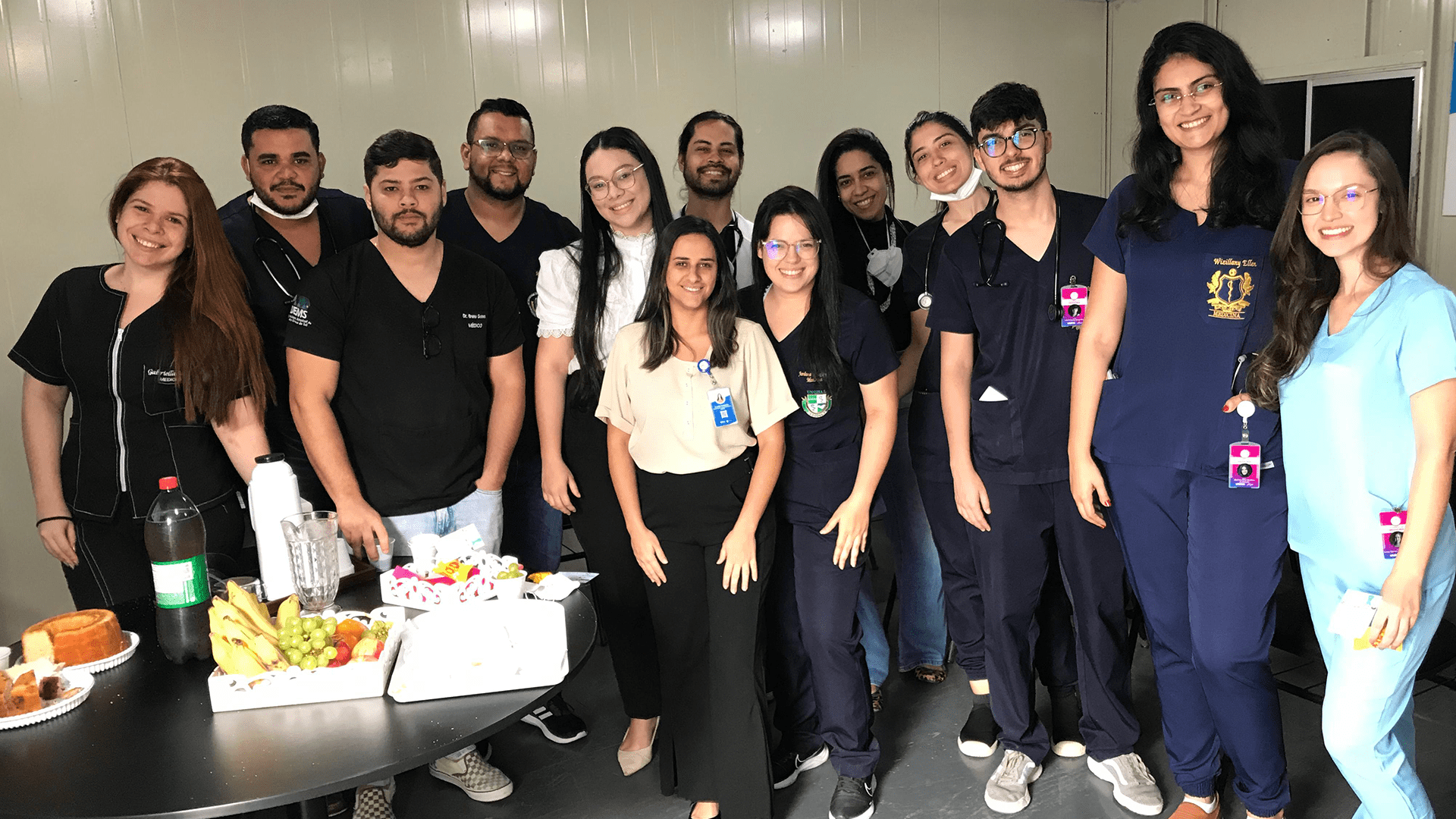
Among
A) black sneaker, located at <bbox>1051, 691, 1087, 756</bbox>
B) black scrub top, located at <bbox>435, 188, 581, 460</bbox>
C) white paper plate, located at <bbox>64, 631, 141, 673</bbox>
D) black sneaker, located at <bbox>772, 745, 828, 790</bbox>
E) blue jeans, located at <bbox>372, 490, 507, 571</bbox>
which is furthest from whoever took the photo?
black scrub top, located at <bbox>435, 188, 581, 460</bbox>

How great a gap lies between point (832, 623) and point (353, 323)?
4.43 feet

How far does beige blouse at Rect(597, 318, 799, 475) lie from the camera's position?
2.37m

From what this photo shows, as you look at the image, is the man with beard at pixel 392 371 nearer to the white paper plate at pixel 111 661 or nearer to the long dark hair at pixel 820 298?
the white paper plate at pixel 111 661

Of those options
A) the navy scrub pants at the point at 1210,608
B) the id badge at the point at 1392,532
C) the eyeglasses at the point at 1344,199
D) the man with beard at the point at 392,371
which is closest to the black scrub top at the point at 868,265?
the navy scrub pants at the point at 1210,608

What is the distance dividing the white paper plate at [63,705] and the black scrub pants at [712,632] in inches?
45.1

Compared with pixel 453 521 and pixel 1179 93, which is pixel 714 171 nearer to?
pixel 453 521

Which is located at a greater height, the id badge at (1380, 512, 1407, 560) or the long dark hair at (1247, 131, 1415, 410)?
the long dark hair at (1247, 131, 1415, 410)

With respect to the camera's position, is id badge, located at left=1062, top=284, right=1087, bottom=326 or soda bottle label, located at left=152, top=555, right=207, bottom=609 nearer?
soda bottle label, located at left=152, top=555, right=207, bottom=609

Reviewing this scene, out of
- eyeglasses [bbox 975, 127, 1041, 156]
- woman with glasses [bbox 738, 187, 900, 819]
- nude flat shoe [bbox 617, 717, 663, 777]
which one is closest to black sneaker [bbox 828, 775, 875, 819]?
woman with glasses [bbox 738, 187, 900, 819]

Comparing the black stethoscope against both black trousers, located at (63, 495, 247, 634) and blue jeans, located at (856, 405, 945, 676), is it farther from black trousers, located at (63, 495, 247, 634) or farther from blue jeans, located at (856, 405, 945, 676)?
black trousers, located at (63, 495, 247, 634)

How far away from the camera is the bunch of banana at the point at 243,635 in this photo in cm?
165

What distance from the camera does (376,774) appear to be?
4.68 ft

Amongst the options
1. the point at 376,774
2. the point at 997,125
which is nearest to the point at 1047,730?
the point at 997,125

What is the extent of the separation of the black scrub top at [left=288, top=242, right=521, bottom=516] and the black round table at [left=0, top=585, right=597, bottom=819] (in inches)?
32.7
